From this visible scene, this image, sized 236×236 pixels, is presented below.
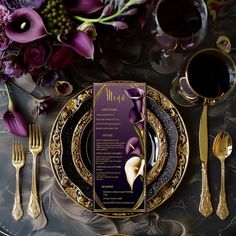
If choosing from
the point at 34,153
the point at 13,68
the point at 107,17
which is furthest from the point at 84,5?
the point at 34,153

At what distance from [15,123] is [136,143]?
201mm

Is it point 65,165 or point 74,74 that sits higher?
point 74,74

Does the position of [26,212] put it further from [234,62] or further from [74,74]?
[234,62]

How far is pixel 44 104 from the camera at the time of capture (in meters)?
0.83

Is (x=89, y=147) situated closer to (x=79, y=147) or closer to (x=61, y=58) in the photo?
(x=79, y=147)

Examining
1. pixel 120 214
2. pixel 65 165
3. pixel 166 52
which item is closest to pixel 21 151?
pixel 65 165

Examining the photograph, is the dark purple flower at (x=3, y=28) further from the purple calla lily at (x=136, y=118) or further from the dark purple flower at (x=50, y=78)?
the purple calla lily at (x=136, y=118)

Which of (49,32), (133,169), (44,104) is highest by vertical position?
(49,32)

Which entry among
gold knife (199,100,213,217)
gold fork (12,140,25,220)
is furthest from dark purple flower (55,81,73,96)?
gold knife (199,100,213,217)

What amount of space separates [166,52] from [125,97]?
0.10 metres

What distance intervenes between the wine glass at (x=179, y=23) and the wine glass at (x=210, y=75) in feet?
0.09

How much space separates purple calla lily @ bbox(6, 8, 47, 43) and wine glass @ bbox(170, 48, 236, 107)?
24 cm

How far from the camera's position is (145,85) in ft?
2.73

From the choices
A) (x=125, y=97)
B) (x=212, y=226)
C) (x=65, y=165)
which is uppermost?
(x=125, y=97)
